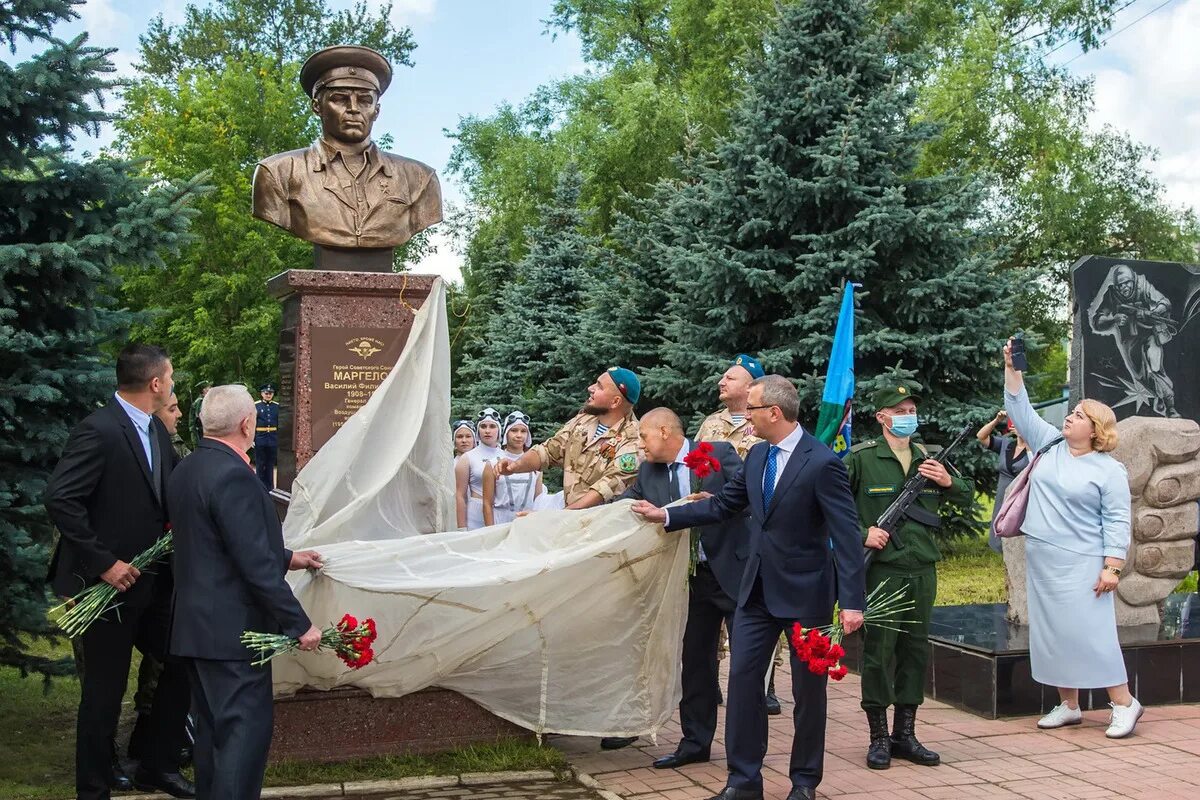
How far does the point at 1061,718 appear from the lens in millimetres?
6738

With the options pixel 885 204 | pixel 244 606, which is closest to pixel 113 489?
pixel 244 606

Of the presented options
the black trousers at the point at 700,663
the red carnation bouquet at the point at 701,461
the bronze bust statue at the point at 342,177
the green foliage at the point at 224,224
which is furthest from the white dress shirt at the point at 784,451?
the green foliage at the point at 224,224

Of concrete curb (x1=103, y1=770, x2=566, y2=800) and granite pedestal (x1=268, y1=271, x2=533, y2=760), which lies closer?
concrete curb (x1=103, y1=770, x2=566, y2=800)

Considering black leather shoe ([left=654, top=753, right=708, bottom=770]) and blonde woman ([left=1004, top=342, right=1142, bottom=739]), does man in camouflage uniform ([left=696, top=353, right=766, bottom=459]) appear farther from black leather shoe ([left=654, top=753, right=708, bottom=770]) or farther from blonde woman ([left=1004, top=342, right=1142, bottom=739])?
black leather shoe ([left=654, top=753, right=708, bottom=770])

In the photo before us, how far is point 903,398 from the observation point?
601 cm

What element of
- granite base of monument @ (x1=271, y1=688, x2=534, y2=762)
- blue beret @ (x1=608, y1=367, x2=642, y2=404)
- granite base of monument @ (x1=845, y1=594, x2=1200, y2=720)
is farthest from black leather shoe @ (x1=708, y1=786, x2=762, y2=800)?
granite base of monument @ (x1=845, y1=594, x2=1200, y2=720)

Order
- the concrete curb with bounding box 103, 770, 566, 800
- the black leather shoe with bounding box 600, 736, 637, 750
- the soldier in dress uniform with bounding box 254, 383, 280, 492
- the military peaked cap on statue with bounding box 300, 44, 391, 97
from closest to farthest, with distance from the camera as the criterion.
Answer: the concrete curb with bounding box 103, 770, 566, 800 → the black leather shoe with bounding box 600, 736, 637, 750 → the military peaked cap on statue with bounding box 300, 44, 391, 97 → the soldier in dress uniform with bounding box 254, 383, 280, 492

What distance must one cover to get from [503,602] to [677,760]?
1.17m

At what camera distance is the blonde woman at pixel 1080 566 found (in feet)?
21.6

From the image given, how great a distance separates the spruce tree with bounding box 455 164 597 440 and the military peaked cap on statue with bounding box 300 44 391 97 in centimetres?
1148

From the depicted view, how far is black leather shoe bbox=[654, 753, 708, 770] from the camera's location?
5.86 metres

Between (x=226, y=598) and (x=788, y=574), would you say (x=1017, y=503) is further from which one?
(x=226, y=598)

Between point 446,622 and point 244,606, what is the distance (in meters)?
1.53

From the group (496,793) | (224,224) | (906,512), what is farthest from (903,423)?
(224,224)
